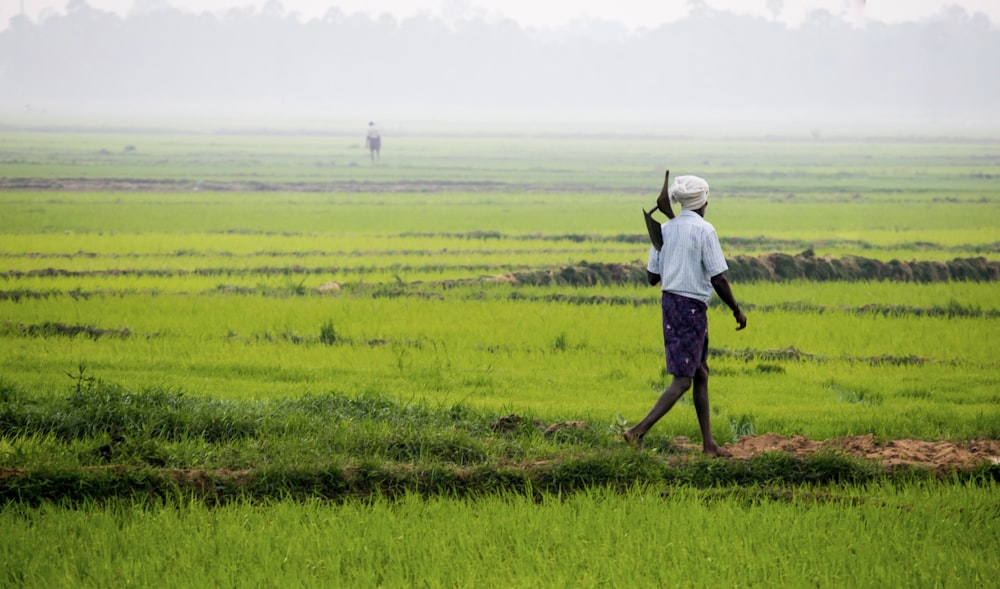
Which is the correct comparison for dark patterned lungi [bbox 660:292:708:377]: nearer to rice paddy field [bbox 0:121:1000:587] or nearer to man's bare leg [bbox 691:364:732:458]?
man's bare leg [bbox 691:364:732:458]

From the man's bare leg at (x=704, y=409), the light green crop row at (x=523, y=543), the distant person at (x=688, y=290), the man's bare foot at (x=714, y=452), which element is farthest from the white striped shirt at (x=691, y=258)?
the light green crop row at (x=523, y=543)

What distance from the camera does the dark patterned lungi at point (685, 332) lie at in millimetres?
6801

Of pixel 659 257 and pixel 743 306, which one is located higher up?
pixel 659 257

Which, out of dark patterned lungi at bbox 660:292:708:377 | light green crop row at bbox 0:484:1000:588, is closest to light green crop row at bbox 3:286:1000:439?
dark patterned lungi at bbox 660:292:708:377

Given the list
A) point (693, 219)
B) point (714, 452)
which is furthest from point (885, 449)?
point (693, 219)

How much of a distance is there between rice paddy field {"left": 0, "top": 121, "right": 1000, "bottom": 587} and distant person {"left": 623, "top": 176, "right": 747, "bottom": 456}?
43 cm

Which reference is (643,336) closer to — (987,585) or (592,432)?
(592,432)

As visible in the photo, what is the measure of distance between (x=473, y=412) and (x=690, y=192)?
2.16 meters

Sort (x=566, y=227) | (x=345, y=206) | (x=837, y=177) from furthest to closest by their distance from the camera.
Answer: (x=837, y=177) → (x=345, y=206) → (x=566, y=227)

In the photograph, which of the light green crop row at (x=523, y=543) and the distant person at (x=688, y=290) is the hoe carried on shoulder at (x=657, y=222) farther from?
the light green crop row at (x=523, y=543)

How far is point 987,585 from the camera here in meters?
Result: 4.88

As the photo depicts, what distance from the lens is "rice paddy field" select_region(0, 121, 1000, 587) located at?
5262 millimetres

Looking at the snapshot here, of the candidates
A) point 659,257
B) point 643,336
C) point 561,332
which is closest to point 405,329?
point 561,332

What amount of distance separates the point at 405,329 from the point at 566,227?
1320 centimetres
